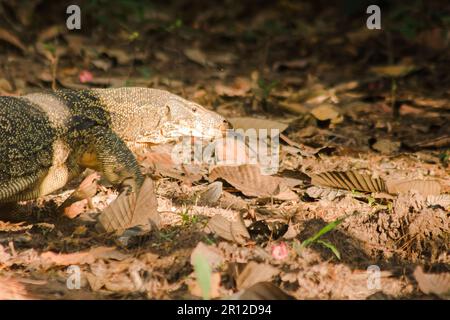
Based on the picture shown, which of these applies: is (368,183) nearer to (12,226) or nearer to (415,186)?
(415,186)

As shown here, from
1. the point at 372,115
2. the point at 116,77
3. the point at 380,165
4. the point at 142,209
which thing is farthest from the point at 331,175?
the point at 116,77

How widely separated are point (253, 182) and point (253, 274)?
1.83 m

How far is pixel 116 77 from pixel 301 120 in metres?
2.41

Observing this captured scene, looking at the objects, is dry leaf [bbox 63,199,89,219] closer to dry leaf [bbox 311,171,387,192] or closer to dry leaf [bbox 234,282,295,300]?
dry leaf [bbox 311,171,387,192]

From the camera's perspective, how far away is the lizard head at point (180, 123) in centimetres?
541

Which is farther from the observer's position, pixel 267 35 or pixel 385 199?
pixel 267 35

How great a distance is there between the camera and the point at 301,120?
23.6ft

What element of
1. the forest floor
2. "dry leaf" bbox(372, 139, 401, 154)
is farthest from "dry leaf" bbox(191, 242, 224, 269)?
"dry leaf" bbox(372, 139, 401, 154)

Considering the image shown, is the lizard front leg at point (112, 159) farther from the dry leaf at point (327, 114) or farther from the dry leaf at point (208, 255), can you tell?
the dry leaf at point (327, 114)

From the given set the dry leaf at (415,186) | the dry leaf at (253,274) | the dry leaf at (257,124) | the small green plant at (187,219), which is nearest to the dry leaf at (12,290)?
→ the dry leaf at (253,274)

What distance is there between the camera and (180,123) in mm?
5465

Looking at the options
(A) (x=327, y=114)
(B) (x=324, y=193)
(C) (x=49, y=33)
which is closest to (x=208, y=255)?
(B) (x=324, y=193)

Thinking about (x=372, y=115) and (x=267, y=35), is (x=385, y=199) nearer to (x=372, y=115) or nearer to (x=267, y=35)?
(x=372, y=115)

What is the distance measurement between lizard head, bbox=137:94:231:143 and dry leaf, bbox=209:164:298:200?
49 centimetres
